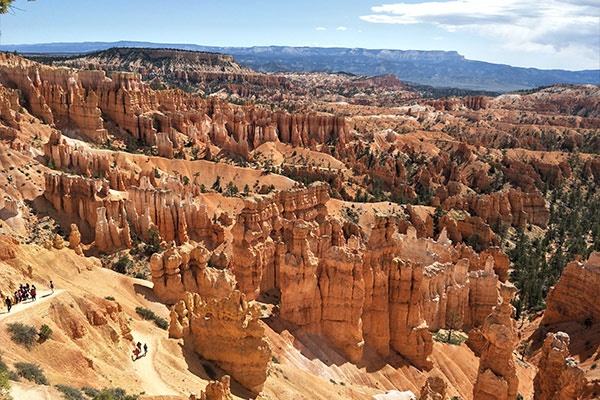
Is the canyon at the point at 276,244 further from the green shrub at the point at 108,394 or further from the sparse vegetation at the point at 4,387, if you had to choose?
the sparse vegetation at the point at 4,387

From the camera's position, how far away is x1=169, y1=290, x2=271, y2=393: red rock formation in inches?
752

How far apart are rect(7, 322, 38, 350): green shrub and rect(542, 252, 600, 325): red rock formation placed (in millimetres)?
34051

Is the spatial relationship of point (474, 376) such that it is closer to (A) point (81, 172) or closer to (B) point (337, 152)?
(A) point (81, 172)

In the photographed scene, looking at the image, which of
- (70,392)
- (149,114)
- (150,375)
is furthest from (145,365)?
(149,114)

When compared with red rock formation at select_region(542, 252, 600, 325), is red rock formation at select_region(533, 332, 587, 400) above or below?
above

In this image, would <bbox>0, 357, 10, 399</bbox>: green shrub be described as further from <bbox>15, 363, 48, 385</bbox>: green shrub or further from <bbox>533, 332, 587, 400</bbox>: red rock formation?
<bbox>533, 332, 587, 400</bbox>: red rock formation

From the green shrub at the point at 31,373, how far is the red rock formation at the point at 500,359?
51.7 ft

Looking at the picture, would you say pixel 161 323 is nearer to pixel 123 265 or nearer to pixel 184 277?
pixel 184 277

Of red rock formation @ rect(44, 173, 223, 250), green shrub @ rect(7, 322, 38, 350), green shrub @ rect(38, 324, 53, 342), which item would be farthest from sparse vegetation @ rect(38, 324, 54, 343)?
red rock formation @ rect(44, 173, 223, 250)

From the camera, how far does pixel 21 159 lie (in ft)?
147

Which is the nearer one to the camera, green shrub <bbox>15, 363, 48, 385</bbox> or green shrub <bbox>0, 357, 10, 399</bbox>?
green shrub <bbox>0, 357, 10, 399</bbox>

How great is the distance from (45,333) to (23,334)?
0.60 meters

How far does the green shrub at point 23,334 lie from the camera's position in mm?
15703

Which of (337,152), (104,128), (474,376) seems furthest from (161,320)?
(337,152)
